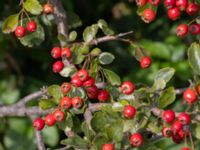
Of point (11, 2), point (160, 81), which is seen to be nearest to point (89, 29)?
point (160, 81)

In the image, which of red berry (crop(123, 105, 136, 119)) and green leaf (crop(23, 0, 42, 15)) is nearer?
red berry (crop(123, 105, 136, 119))

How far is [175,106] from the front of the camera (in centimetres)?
342

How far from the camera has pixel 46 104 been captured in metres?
2.27

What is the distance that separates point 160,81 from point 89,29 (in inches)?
14.7

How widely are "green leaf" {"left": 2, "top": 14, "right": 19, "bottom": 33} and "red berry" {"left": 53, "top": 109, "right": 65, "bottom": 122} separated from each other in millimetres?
413

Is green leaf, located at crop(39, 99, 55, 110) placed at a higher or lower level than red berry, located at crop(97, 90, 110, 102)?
higher

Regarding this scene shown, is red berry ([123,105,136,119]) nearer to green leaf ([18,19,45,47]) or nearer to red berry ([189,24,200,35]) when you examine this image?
red berry ([189,24,200,35])

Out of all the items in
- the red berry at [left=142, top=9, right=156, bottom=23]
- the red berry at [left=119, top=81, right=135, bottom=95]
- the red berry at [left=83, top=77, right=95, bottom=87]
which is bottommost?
the red berry at [left=119, top=81, right=135, bottom=95]

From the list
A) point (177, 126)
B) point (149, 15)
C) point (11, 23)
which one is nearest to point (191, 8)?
point (149, 15)

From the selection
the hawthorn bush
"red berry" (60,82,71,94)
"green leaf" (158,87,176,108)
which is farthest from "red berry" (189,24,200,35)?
"red berry" (60,82,71,94)

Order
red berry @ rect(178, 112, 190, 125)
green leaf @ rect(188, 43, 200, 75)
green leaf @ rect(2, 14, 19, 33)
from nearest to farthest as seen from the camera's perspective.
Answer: red berry @ rect(178, 112, 190, 125) < green leaf @ rect(188, 43, 200, 75) < green leaf @ rect(2, 14, 19, 33)

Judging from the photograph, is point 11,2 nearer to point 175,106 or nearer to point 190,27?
point 175,106

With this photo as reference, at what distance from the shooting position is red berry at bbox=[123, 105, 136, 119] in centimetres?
209

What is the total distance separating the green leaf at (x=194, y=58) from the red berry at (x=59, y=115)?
485 mm
